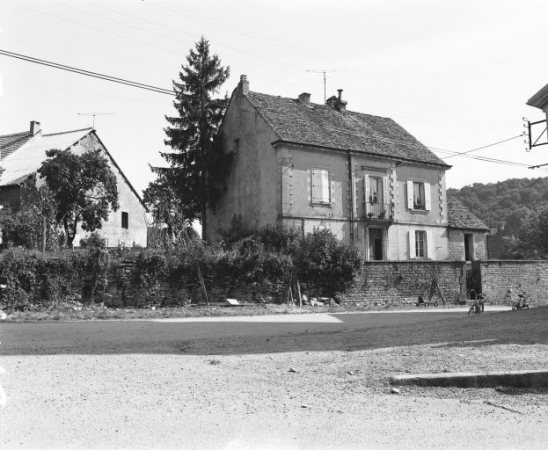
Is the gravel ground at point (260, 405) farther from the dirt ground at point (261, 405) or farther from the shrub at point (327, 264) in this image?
the shrub at point (327, 264)

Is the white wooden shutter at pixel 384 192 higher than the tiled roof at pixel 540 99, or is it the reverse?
the tiled roof at pixel 540 99

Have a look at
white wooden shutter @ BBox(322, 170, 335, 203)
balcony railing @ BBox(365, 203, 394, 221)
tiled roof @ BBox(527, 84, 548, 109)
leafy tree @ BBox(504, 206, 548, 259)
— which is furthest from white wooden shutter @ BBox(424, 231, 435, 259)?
leafy tree @ BBox(504, 206, 548, 259)

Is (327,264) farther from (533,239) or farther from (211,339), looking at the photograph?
(533,239)

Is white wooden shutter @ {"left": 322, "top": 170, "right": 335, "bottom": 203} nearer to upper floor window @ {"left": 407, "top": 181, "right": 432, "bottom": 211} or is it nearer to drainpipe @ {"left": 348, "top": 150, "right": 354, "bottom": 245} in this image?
drainpipe @ {"left": 348, "top": 150, "right": 354, "bottom": 245}

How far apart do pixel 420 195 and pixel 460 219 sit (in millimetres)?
4676

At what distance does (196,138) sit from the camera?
37.2 meters

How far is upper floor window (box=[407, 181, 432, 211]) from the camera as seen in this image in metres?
38.1

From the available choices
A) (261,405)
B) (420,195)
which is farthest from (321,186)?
(261,405)

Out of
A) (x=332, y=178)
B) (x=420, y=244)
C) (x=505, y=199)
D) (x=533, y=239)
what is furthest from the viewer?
(x=505, y=199)

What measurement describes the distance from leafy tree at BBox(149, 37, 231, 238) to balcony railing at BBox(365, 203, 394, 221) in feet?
30.2

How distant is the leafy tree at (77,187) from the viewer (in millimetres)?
34844

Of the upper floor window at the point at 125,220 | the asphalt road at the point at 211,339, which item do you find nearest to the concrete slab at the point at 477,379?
the asphalt road at the point at 211,339

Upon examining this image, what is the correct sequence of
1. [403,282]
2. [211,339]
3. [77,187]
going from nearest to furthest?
[211,339], [403,282], [77,187]

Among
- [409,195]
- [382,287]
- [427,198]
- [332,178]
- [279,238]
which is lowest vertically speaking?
[382,287]
